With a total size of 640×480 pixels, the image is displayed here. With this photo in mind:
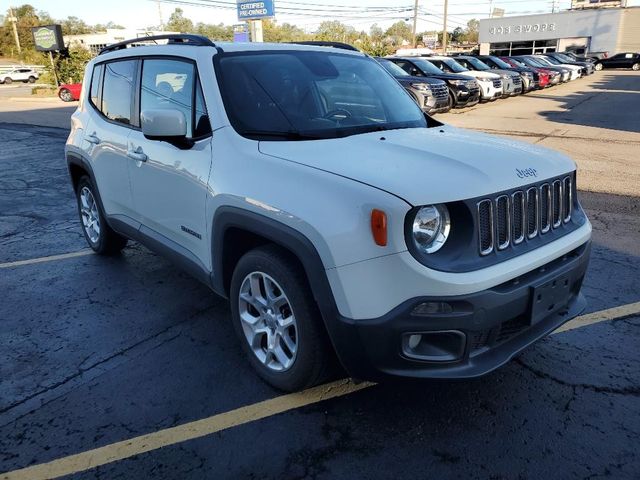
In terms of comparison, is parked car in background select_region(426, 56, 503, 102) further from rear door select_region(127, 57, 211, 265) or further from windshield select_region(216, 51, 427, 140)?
rear door select_region(127, 57, 211, 265)

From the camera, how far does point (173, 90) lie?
147 inches

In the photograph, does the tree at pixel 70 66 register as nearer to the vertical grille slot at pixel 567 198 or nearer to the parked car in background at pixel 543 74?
the parked car in background at pixel 543 74

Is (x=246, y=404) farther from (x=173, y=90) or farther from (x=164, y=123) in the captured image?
(x=173, y=90)

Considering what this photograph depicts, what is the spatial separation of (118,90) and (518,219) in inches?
134

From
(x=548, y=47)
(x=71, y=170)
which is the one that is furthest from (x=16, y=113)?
(x=548, y=47)

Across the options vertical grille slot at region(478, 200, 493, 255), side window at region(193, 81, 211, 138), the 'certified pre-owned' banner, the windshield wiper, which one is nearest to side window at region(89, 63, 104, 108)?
side window at region(193, 81, 211, 138)

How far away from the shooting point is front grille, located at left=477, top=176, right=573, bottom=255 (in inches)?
99.9

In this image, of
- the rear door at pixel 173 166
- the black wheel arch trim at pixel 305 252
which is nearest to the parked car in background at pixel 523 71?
the rear door at pixel 173 166

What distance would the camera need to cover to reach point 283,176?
275 centimetres

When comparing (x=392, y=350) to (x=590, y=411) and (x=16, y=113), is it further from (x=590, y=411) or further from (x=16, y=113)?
(x=16, y=113)

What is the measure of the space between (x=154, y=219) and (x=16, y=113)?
21.6m

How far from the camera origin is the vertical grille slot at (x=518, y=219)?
2678 millimetres

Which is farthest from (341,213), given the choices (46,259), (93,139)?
(46,259)

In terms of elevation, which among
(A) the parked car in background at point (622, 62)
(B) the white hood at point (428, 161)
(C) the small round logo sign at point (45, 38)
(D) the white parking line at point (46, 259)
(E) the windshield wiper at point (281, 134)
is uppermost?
(C) the small round logo sign at point (45, 38)
